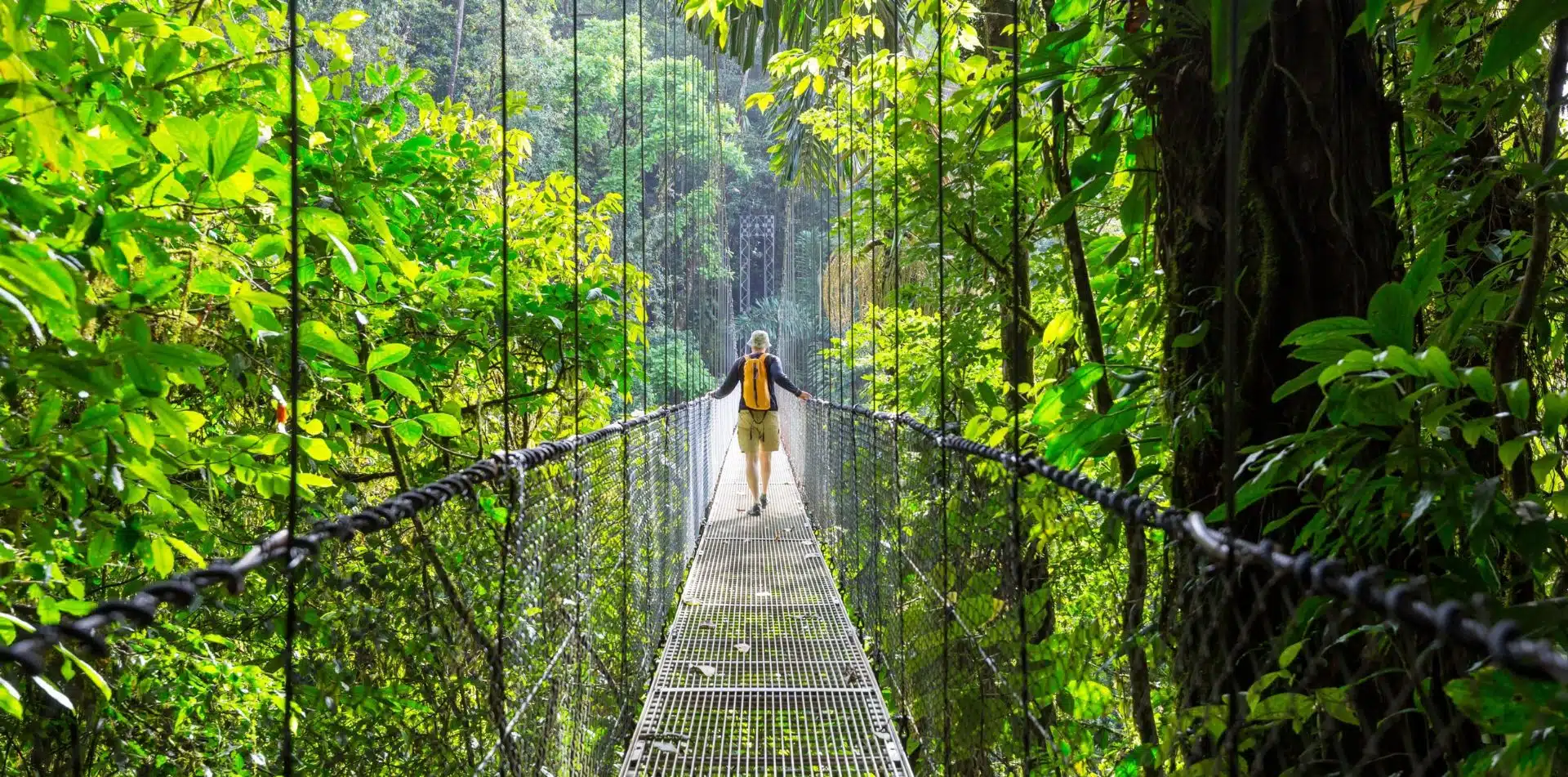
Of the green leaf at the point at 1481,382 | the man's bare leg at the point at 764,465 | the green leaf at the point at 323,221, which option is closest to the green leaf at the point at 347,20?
the green leaf at the point at 323,221

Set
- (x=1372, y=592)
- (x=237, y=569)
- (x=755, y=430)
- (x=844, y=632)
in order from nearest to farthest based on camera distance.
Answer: (x=1372, y=592), (x=237, y=569), (x=844, y=632), (x=755, y=430)

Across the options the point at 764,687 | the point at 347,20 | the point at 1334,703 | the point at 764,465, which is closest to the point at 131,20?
the point at 347,20

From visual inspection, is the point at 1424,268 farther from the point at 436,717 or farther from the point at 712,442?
the point at 712,442

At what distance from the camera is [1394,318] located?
64 cm

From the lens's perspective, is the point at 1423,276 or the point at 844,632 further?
the point at 844,632

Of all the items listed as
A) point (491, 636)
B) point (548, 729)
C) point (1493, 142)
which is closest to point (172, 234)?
point (491, 636)

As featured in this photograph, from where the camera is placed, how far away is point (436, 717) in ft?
4.62

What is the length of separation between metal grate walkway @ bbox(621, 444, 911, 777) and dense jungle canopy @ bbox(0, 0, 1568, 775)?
1.15 feet

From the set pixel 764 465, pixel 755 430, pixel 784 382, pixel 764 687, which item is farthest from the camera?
pixel 764 465

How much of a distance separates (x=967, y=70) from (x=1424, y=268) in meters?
1.64

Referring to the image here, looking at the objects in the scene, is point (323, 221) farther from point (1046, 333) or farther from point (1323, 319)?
point (1046, 333)

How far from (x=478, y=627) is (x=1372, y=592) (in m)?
1.22

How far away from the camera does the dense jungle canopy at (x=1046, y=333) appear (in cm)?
71

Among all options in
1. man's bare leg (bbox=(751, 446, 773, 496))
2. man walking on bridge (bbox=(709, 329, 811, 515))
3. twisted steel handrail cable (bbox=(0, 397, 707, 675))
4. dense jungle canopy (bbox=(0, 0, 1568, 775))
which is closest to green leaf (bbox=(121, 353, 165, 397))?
dense jungle canopy (bbox=(0, 0, 1568, 775))
